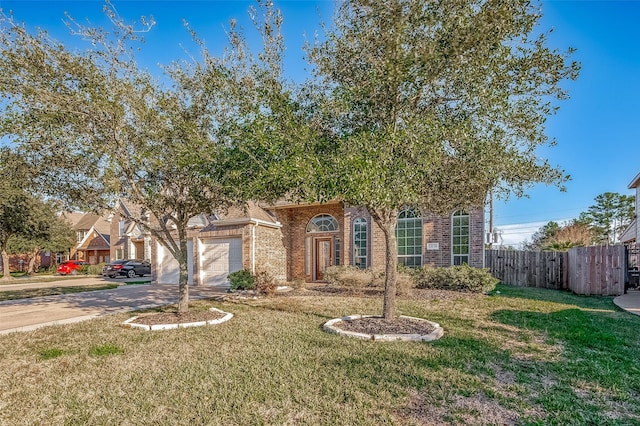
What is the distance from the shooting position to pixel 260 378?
4594 millimetres

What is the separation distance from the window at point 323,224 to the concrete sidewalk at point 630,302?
34.2 feet

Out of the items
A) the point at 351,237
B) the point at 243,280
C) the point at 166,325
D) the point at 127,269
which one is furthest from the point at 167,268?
the point at 166,325

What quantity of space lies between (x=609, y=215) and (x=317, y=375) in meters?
43.9

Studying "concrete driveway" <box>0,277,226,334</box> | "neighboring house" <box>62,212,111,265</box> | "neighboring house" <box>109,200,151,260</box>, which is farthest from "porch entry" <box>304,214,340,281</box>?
"neighboring house" <box>62,212,111,265</box>

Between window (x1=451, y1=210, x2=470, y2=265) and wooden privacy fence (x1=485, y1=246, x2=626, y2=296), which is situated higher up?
window (x1=451, y1=210, x2=470, y2=265)

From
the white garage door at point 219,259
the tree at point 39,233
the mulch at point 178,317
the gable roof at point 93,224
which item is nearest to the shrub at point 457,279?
the white garage door at point 219,259

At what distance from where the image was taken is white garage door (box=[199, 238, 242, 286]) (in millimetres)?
15750

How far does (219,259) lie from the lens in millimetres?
16250

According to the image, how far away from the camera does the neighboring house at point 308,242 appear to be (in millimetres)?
14492

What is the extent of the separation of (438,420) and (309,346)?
2803mm

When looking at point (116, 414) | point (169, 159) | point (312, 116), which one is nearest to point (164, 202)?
point (169, 159)

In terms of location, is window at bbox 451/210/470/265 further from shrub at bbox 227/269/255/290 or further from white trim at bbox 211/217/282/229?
shrub at bbox 227/269/255/290

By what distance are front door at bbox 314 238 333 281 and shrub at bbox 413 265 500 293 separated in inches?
212

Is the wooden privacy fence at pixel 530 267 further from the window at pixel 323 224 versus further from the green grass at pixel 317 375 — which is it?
the green grass at pixel 317 375
